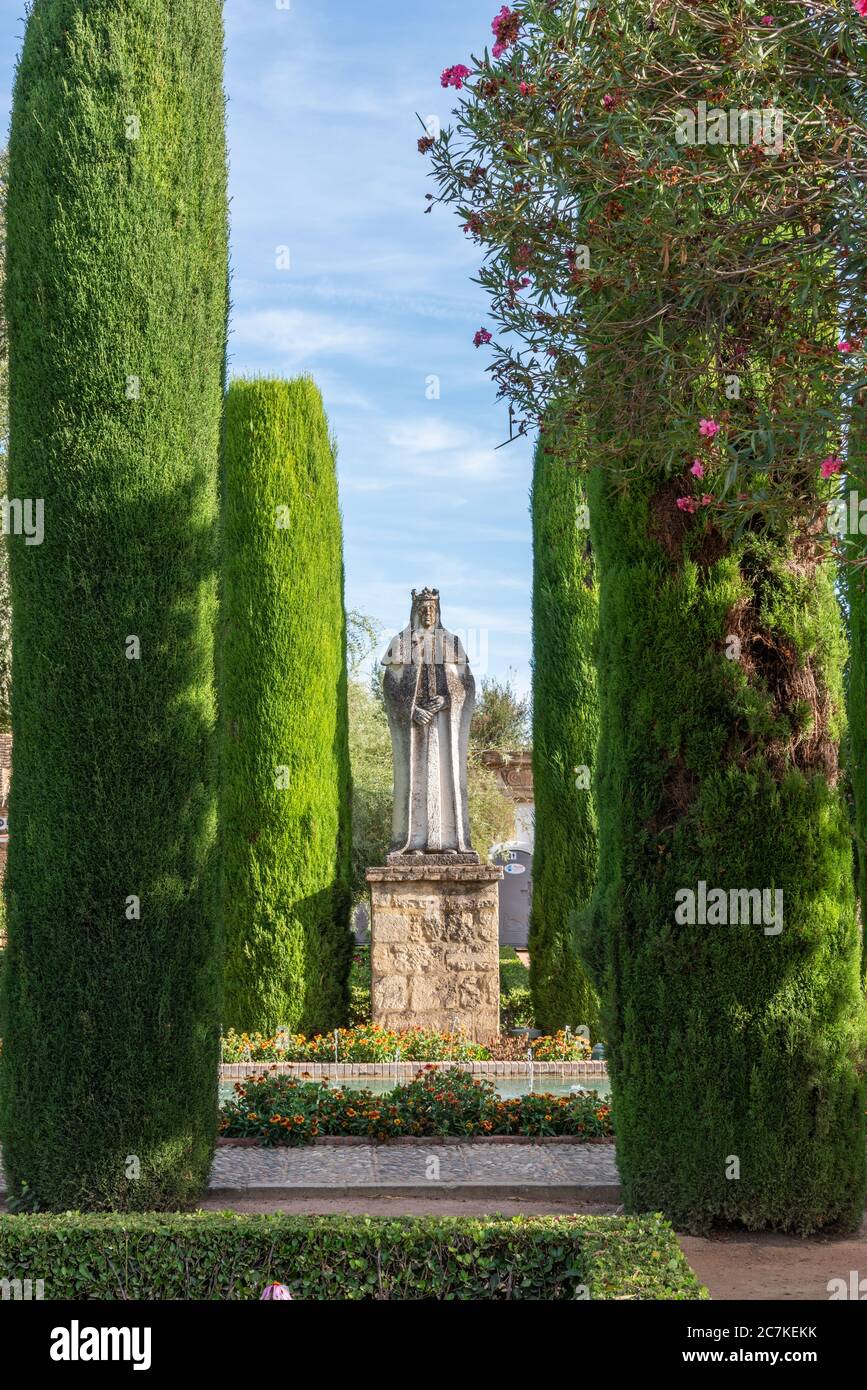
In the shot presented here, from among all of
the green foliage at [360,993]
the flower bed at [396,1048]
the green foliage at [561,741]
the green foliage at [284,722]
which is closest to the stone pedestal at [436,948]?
the flower bed at [396,1048]

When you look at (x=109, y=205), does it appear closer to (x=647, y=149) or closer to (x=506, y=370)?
(x=506, y=370)

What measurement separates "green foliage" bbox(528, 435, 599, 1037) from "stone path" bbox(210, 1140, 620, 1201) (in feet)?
15.1

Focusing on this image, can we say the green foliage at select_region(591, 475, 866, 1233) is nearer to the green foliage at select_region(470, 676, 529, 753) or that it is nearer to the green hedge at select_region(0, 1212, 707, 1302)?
the green hedge at select_region(0, 1212, 707, 1302)

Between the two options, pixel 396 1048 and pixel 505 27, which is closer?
pixel 505 27

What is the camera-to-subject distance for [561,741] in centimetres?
1323

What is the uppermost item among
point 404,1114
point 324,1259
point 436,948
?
point 436,948

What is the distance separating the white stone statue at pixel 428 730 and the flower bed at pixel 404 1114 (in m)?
3.94

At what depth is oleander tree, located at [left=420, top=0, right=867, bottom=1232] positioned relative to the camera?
4.32 metres

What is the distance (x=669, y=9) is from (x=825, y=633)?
10.5ft

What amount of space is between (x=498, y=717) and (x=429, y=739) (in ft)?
53.7

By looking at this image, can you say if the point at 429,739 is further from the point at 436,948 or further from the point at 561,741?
the point at 436,948

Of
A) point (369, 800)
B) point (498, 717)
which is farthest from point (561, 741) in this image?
point (498, 717)

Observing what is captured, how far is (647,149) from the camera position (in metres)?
4.25

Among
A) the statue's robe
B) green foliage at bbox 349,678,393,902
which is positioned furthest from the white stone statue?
green foliage at bbox 349,678,393,902
